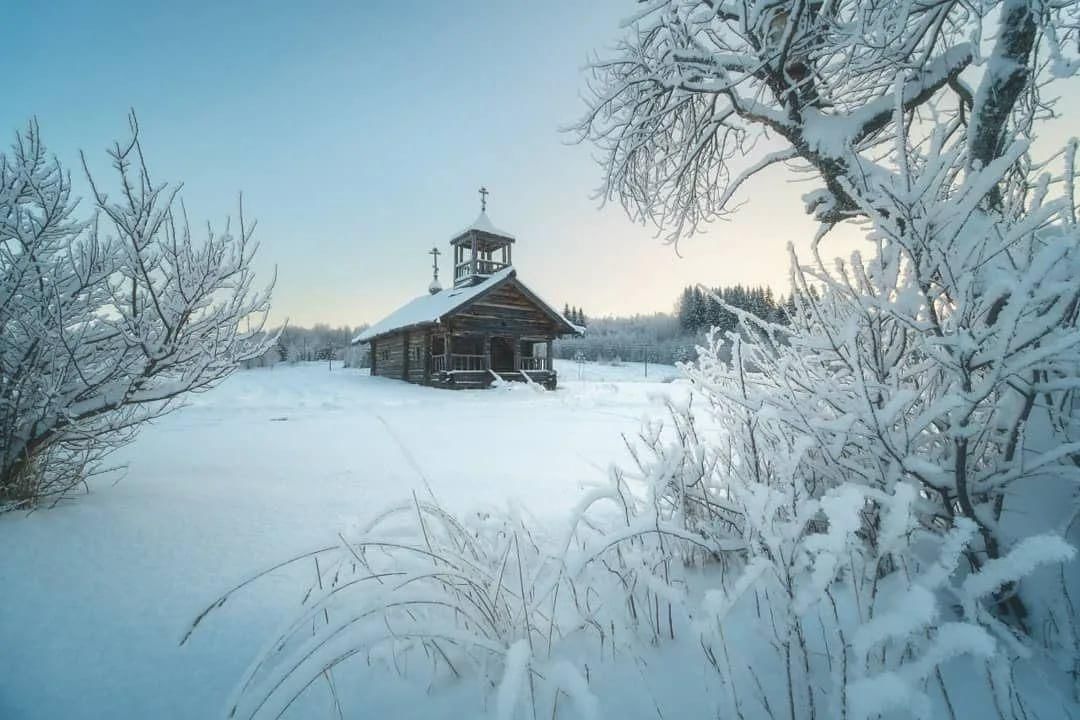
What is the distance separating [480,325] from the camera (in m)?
17.2

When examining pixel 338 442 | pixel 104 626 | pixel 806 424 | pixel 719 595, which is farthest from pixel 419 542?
pixel 338 442

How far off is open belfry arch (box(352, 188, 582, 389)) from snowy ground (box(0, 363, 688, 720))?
35.1 feet

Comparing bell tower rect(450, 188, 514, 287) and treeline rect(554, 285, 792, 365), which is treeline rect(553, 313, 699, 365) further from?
bell tower rect(450, 188, 514, 287)

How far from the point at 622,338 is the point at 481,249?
2524 inches

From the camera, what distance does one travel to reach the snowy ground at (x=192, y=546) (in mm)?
1419

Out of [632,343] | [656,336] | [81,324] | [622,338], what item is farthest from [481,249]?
[656,336]

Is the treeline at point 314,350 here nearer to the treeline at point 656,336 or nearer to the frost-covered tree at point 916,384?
the frost-covered tree at point 916,384

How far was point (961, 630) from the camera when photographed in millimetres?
856

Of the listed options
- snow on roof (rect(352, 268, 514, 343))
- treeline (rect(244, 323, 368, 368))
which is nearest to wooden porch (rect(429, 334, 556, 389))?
snow on roof (rect(352, 268, 514, 343))

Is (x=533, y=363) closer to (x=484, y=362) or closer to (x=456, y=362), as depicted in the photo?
(x=484, y=362)

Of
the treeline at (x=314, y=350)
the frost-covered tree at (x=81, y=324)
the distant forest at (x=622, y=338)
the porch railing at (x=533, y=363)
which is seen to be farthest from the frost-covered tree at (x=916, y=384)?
the distant forest at (x=622, y=338)

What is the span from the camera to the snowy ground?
4.66ft

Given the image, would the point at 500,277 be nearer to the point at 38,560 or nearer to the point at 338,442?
the point at 338,442

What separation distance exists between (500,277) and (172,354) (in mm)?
14305
